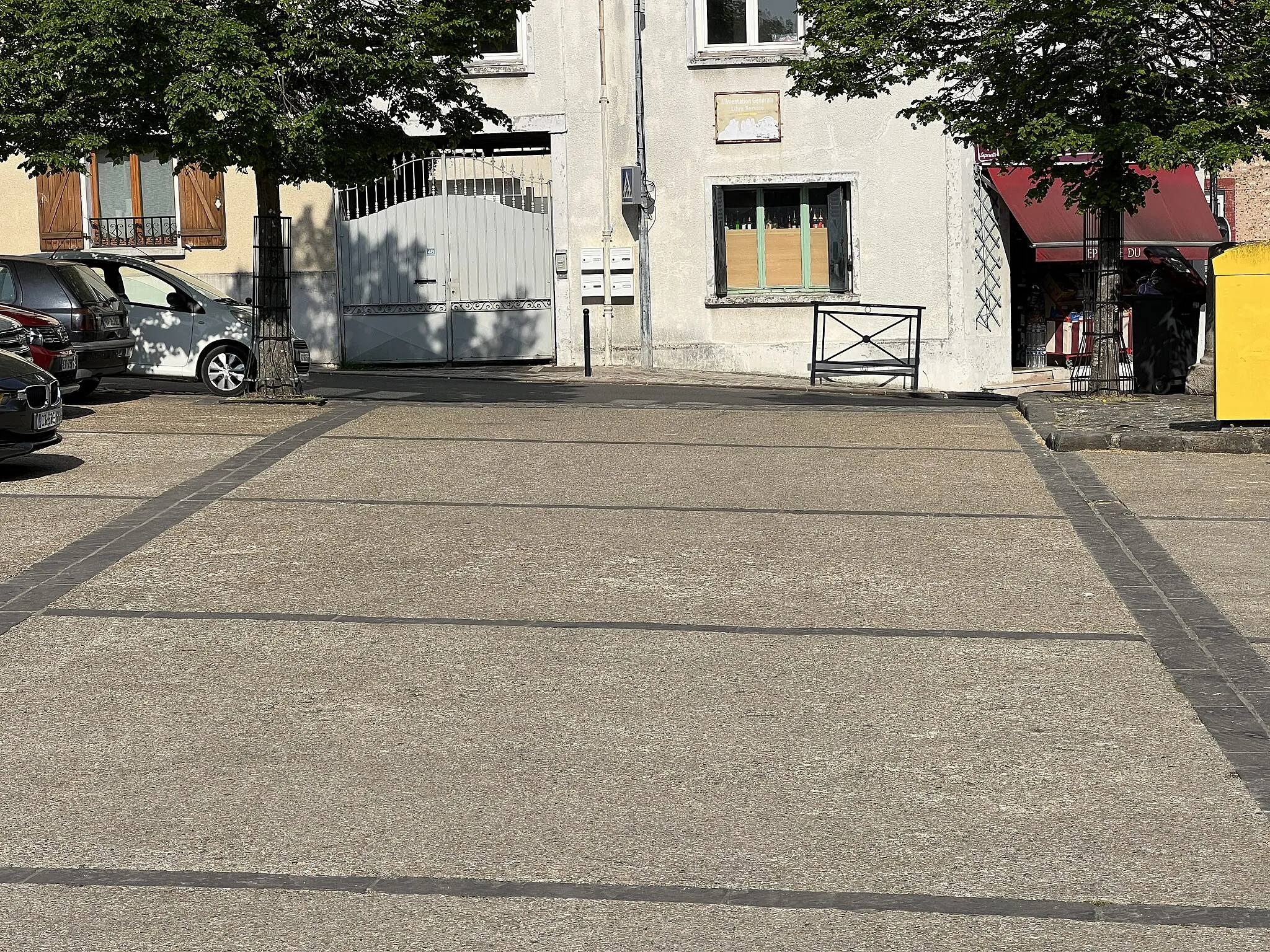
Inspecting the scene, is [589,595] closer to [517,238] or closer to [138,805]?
[138,805]

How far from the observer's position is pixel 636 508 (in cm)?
1094

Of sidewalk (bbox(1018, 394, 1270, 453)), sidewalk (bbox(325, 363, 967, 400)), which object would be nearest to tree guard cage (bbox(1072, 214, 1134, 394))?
sidewalk (bbox(1018, 394, 1270, 453))

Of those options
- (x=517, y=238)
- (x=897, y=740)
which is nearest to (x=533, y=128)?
(x=517, y=238)

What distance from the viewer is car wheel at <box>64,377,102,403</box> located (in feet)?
56.4

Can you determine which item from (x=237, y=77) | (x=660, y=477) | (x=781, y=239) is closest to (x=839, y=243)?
(x=781, y=239)

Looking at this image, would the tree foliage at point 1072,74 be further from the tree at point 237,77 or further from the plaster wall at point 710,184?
the plaster wall at point 710,184

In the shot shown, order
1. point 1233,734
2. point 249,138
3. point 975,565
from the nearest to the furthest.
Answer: point 1233,734 < point 975,565 < point 249,138

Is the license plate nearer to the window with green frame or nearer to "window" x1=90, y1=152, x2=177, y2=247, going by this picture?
"window" x1=90, y1=152, x2=177, y2=247

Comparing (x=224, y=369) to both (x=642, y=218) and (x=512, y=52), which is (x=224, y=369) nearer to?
(x=642, y=218)

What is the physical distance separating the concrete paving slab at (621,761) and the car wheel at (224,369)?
10874mm

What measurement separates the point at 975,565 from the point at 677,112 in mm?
15944

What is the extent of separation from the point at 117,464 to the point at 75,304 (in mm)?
4397

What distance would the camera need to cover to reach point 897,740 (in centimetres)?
602

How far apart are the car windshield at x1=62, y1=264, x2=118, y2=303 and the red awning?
1210 cm
